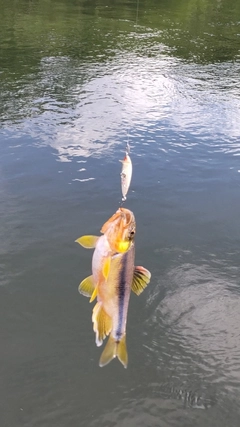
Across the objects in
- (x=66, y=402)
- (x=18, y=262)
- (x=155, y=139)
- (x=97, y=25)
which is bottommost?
(x=66, y=402)

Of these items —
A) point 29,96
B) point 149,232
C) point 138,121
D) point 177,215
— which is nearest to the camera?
point 149,232

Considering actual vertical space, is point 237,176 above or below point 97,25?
below

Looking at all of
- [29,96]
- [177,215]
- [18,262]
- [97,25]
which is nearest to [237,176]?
[177,215]

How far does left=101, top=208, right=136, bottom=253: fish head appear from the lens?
2.91 m

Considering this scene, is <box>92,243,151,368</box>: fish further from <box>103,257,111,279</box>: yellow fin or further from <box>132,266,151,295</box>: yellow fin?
<box>103,257,111,279</box>: yellow fin

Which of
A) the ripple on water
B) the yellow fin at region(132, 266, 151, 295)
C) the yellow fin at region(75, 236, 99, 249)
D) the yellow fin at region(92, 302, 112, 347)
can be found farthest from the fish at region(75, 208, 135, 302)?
the ripple on water

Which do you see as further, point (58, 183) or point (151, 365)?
point (58, 183)

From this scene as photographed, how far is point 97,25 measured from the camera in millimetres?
28594

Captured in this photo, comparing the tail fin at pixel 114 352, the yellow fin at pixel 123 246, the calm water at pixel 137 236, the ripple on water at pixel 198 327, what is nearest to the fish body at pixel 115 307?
the tail fin at pixel 114 352

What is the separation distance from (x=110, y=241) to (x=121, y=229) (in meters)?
0.14

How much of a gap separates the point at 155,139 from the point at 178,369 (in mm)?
7692

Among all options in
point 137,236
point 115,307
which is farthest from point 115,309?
point 137,236

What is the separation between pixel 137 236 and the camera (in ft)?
28.7

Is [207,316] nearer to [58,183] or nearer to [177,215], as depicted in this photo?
[177,215]
